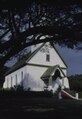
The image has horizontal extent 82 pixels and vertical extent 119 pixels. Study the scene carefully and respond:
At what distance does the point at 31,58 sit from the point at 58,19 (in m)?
45.8

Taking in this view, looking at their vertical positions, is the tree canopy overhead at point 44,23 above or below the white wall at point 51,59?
below

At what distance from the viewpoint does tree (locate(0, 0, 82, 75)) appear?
839 inches

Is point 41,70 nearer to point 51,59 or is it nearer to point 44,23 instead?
point 51,59

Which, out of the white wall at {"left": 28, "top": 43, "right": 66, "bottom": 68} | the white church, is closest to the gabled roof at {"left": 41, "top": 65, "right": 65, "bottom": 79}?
the white church

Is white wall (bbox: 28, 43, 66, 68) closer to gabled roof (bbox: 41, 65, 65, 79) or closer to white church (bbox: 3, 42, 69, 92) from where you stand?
white church (bbox: 3, 42, 69, 92)

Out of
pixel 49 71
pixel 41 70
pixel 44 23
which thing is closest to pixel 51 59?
pixel 41 70

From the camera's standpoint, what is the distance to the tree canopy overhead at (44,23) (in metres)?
21.2

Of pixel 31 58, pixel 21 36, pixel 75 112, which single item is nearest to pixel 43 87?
pixel 31 58

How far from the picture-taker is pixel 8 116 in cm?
1811

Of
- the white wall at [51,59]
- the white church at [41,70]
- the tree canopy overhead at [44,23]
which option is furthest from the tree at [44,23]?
the white wall at [51,59]

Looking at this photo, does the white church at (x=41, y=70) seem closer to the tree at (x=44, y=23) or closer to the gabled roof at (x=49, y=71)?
the gabled roof at (x=49, y=71)

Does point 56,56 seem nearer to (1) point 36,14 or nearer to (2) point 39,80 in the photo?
A: (2) point 39,80

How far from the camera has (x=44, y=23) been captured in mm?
24781

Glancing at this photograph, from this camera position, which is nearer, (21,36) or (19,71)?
(21,36)
